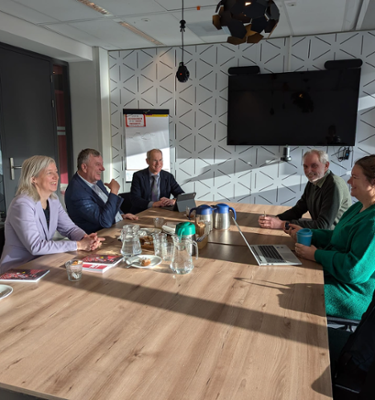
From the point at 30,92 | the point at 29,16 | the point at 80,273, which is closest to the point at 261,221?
the point at 80,273

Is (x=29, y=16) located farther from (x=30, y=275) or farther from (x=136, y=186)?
(x=30, y=275)

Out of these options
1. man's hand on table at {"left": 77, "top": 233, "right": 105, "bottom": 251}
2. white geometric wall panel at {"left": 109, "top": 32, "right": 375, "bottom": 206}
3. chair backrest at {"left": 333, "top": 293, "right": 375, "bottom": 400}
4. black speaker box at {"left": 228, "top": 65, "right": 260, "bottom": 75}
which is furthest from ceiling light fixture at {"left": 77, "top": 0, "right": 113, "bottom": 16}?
chair backrest at {"left": 333, "top": 293, "right": 375, "bottom": 400}

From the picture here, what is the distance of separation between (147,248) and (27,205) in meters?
0.74

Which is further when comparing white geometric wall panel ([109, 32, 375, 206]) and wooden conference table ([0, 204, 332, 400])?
white geometric wall panel ([109, 32, 375, 206])

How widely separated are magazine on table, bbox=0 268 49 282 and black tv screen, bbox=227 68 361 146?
11.8 feet

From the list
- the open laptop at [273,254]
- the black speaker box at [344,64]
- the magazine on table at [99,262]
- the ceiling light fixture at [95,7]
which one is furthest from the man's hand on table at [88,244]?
the black speaker box at [344,64]

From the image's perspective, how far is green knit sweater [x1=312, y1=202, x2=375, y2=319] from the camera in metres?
Answer: 1.64

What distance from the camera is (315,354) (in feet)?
3.51

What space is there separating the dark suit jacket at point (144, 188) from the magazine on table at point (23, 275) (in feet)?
6.16

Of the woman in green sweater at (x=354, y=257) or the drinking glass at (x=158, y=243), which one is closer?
the woman in green sweater at (x=354, y=257)

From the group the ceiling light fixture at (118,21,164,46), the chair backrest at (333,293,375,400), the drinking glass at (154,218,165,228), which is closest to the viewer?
the chair backrest at (333,293,375,400)

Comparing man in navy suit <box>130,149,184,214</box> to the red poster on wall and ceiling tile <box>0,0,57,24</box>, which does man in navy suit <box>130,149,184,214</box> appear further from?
ceiling tile <box>0,0,57,24</box>

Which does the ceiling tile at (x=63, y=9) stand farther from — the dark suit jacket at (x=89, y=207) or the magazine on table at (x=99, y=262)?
the magazine on table at (x=99, y=262)

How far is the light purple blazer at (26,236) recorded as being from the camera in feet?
6.41
